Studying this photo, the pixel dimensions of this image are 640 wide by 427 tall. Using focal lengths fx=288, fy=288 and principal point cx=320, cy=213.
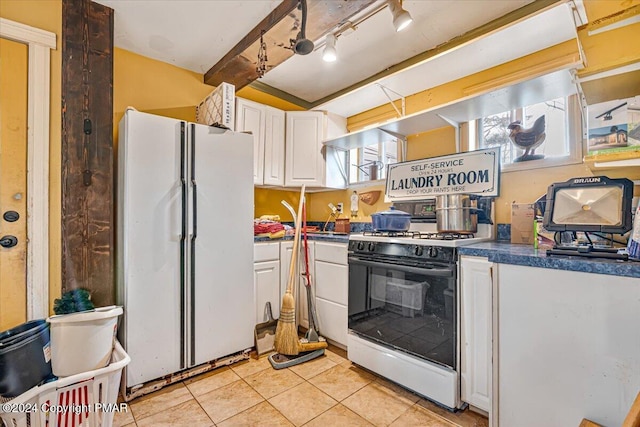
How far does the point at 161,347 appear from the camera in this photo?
184cm

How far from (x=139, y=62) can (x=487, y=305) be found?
3.02 metres

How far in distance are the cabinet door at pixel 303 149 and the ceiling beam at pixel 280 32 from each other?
614 millimetres

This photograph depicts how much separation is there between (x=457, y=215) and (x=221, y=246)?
5.48 ft

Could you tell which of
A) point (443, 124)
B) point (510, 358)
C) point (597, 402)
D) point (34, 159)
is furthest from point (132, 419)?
point (443, 124)

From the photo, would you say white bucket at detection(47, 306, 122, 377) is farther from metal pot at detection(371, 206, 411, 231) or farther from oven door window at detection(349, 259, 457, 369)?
metal pot at detection(371, 206, 411, 231)

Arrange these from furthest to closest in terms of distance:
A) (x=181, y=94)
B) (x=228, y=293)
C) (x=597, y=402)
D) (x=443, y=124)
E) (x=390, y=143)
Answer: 1. (x=390, y=143)
2. (x=181, y=94)
3. (x=443, y=124)
4. (x=228, y=293)
5. (x=597, y=402)

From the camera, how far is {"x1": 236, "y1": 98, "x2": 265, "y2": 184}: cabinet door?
103 inches

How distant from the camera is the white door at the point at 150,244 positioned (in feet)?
5.80

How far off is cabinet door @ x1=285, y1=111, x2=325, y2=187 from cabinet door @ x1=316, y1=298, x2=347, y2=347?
3.94 ft

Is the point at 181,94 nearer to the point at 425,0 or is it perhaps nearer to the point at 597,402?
the point at 425,0

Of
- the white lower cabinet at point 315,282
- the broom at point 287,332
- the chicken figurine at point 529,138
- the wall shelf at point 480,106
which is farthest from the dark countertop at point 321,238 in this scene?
the chicken figurine at point 529,138

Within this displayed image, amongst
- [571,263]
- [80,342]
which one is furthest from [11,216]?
[571,263]

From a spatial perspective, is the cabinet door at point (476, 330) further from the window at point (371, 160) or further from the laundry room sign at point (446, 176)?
the window at point (371, 160)

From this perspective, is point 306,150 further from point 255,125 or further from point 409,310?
point 409,310
